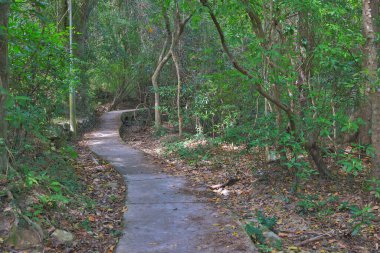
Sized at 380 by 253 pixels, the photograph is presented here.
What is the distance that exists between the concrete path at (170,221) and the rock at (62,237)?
627mm

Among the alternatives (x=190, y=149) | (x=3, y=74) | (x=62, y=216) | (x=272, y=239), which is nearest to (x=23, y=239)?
(x=62, y=216)

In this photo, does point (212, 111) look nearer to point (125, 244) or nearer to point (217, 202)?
point (217, 202)

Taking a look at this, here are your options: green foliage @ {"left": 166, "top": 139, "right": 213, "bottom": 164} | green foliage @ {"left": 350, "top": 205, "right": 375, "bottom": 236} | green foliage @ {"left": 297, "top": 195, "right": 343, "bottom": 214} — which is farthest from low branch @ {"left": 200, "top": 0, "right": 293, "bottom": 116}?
green foliage @ {"left": 166, "top": 139, "right": 213, "bottom": 164}

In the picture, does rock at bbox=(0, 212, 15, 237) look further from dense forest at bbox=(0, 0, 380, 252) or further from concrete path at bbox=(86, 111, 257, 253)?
concrete path at bbox=(86, 111, 257, 253)

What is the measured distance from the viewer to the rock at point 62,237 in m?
4.89

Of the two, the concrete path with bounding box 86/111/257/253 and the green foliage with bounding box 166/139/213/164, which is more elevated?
the green foliage with bounding box 166/139/213/164

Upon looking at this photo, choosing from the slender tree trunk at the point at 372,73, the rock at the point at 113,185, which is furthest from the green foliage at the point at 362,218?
the rock at the point at 113,185

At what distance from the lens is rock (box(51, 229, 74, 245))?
489 cm

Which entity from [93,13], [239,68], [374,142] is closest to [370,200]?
[374,142]

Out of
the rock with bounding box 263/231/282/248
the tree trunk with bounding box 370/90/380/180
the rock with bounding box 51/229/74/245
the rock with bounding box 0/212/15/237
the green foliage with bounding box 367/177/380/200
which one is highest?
the tree trunk with bounding box 370/90/380/180

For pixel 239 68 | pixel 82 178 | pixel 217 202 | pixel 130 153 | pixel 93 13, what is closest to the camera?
pixel 239 68

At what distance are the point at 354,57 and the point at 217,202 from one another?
11.3 ft

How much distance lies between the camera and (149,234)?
543 centimetres

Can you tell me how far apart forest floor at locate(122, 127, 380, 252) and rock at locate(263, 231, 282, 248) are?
3.4 inches
